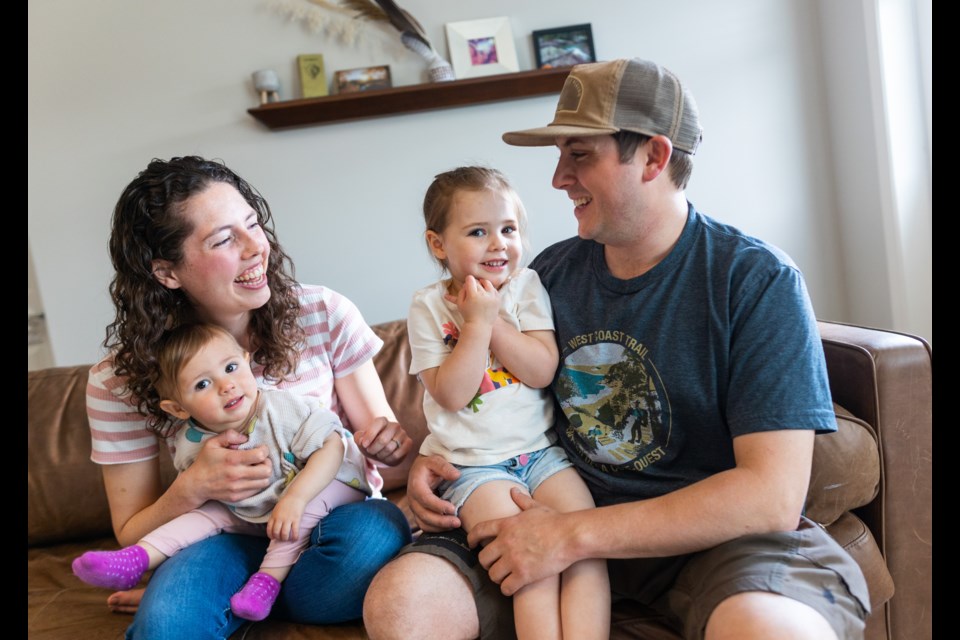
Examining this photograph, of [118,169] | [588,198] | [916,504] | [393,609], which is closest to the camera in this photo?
[393,609]

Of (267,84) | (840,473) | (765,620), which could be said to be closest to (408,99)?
(267,84)

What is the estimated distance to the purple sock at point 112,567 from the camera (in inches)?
54.7

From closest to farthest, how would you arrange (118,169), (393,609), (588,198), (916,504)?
(393,609), (588,198), (916,504), (118,169)

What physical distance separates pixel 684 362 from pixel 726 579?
1.20 feet

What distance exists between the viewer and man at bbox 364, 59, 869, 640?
3.84 feet

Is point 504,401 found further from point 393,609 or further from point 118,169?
point 118,169

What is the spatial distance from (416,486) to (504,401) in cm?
24

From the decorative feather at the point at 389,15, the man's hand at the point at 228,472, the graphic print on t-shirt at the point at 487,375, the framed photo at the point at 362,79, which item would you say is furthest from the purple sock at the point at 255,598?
the decorative feather at the point at 389,15

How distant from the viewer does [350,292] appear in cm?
311

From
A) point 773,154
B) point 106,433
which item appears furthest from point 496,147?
point 106,433

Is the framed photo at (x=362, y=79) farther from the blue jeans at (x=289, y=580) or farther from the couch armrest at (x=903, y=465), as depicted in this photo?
the couch armrest at (x=903, y=465)

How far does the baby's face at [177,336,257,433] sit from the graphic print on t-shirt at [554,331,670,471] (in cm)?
66

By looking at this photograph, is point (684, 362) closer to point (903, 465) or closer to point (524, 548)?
point (524, 548)

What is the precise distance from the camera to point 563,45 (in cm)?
299
